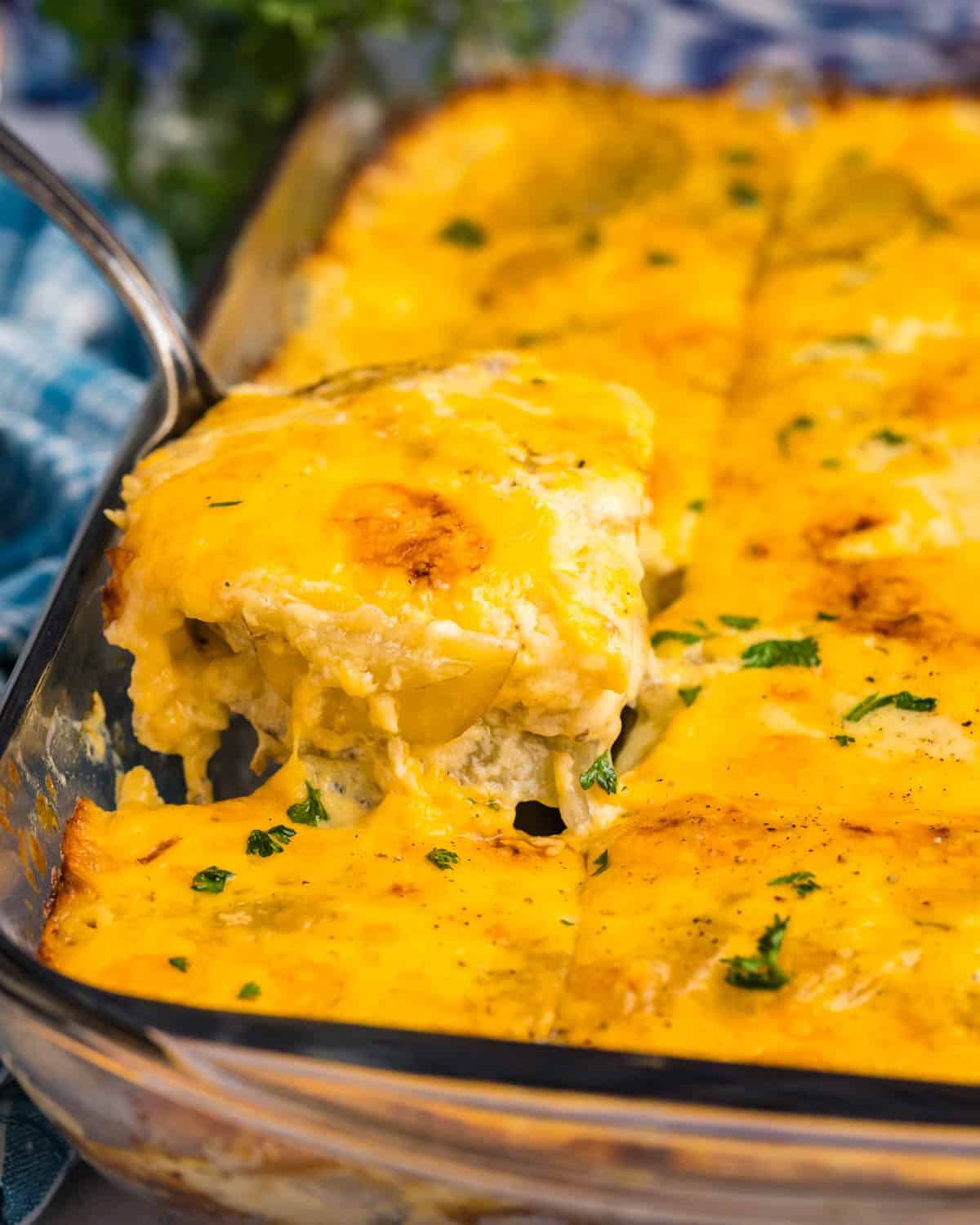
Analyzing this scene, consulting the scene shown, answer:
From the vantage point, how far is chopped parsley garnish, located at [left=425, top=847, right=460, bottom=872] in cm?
206

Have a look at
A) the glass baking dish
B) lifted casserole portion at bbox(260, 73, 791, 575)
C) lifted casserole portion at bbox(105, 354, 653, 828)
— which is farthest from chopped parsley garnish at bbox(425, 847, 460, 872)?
lifted casserole portion at bbox(260, 73, 791, 575)

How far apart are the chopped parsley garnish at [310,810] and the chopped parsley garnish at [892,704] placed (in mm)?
803

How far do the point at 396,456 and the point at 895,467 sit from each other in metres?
1.03

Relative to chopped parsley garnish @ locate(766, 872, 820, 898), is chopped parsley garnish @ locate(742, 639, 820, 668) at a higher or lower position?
lower

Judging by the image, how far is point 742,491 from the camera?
2.84m

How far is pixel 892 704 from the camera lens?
2.28m

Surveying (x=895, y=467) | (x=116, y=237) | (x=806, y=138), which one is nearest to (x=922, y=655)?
(x=895, y=467)

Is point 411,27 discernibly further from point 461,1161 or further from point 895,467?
point 461,1161

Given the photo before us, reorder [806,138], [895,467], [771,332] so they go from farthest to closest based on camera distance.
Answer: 1. [806,138]
2. [771,332]
3. [895,467]

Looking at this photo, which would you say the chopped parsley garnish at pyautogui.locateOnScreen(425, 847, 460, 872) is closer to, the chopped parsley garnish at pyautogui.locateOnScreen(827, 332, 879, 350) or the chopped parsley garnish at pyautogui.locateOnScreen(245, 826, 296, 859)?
the chopped parsley garnish at pyautogui.locateOnScreen(245, 826, 296, 859)

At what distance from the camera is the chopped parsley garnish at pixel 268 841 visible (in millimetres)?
2066

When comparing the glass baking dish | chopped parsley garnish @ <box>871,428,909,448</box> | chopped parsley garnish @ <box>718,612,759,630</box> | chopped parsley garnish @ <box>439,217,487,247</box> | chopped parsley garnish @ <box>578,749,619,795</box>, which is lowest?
chopped parsley garnish @ <box>871,428,909,448</box>

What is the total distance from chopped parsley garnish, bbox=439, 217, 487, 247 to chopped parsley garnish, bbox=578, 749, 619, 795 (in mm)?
2000

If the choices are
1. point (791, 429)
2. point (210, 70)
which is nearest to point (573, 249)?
point (791, 429)
